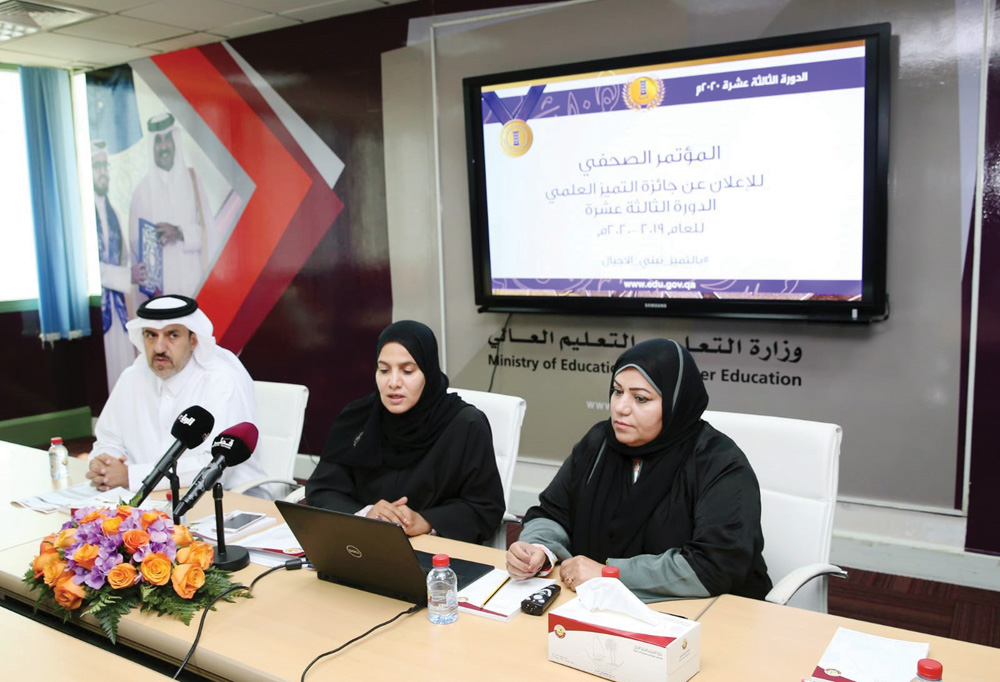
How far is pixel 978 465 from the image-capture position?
3344mm

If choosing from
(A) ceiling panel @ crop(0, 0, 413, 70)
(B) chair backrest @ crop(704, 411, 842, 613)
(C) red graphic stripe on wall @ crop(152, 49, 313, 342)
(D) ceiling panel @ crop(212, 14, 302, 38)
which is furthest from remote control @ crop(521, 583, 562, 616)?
(D) ceiling panel @ crop(212, 14, 302, 38)

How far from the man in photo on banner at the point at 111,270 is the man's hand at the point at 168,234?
38 centimetres

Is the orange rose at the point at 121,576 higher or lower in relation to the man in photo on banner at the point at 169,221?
lower

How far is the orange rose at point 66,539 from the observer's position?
1.83m

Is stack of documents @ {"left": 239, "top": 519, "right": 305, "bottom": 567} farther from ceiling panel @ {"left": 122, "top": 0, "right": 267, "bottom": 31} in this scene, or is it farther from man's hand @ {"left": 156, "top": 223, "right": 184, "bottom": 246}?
man's hand @ {"left": 156, "top": 223, "right": 184, "bottom": 246}

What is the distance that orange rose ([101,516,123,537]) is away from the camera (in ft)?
5.87

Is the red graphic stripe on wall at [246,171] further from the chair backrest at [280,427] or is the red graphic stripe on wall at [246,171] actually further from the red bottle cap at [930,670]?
the red bottle cap at [930,670]

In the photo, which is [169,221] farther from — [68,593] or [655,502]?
[655,502]

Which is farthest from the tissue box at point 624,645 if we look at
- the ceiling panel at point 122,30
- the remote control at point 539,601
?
the ceiling panel at point 122,30

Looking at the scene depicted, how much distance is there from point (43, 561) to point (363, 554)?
716 mm

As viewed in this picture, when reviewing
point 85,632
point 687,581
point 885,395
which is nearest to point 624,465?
point 687,581

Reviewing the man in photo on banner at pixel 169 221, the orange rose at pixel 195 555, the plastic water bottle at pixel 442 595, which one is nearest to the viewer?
the plastic water bottle at pixel 442 595

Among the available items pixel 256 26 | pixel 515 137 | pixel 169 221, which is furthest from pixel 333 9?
pixel 169 221

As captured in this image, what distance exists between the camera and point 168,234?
19.1 feet
